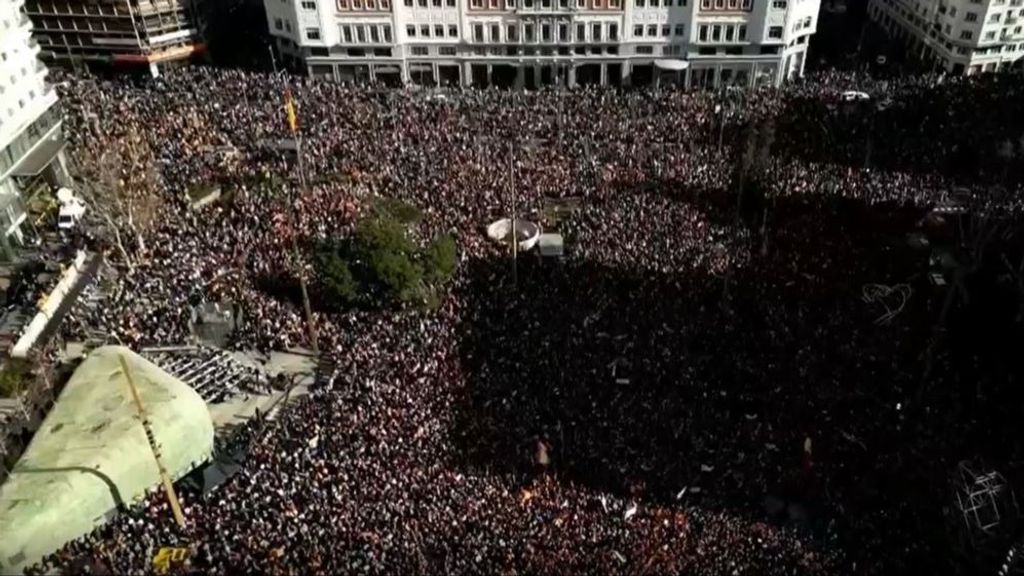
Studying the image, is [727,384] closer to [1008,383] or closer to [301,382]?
[1008,383]

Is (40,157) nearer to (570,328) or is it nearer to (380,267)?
(380,267)

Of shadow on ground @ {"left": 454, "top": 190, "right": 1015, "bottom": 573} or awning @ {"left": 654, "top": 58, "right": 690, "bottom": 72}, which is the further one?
awning @ {"left": 654, "top": 58, "right": 690, "bottom": 72}

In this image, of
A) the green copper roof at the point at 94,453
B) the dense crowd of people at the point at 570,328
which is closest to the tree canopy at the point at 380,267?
the dense crowd of people at the point at 570,328

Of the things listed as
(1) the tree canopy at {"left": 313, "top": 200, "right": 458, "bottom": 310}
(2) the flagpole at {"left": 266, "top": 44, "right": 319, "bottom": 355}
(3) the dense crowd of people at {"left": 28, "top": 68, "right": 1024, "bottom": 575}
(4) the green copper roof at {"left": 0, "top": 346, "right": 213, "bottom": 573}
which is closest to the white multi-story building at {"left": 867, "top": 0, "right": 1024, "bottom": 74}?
(3) the dense crowd of people at {"left": 28, "top": 68, "right": 1024, "bottom": 575}

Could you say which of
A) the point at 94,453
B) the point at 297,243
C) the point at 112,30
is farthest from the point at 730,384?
the point at 112,30

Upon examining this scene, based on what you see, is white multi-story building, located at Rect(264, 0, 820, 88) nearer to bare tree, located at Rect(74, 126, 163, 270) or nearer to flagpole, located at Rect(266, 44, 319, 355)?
flagpole, located at Rect(266, 44, 319, 355)

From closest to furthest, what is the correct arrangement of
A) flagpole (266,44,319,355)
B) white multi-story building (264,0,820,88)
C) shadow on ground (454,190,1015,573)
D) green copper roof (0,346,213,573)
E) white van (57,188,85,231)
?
green copper roof (0,346,213,573), shadow on ground (454,190,1015,573), flagpole (266,44,319,355), white van (57,188,85,231), white multi-story building (264,0,820,88)

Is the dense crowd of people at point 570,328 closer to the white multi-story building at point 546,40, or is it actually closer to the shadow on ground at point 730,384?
the shadow on ground at point 730,384

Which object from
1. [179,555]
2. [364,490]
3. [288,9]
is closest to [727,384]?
[364,490]
